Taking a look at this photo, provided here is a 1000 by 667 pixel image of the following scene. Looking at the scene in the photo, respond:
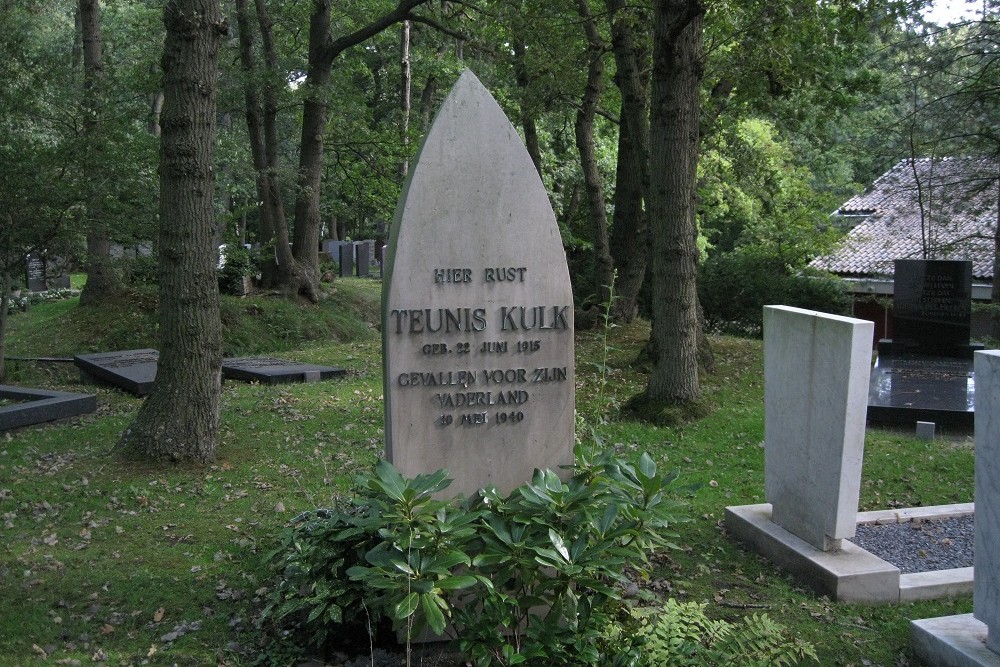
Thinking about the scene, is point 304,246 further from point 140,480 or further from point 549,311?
point 549,311

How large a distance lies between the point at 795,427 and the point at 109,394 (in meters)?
9.47

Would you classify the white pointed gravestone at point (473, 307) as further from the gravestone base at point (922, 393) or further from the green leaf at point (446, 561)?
the gravestone base at point (922, 393)

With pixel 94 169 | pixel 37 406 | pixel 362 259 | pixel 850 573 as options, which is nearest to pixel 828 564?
pixel 850 573

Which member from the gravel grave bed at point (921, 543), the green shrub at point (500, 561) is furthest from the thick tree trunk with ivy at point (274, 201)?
the green shrub at point (500, 561)

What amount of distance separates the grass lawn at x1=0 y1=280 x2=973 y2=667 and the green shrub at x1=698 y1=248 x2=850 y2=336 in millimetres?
13223

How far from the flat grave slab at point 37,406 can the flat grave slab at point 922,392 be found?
939 centimetres

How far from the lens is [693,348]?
10547mm

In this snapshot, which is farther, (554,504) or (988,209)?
(988,209)

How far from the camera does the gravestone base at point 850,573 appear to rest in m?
5.65

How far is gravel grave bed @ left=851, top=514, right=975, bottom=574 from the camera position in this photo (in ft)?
21.0

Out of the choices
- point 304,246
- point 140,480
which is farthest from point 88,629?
point 304,246

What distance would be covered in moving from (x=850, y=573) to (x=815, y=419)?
3.38 ft

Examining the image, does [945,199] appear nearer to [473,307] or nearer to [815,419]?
[815,419]

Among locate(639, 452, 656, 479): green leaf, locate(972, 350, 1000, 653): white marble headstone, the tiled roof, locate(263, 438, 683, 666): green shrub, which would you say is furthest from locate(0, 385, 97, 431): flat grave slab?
the tiled roof
